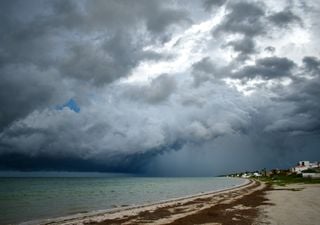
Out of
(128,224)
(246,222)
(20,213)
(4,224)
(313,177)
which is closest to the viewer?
(246,222)

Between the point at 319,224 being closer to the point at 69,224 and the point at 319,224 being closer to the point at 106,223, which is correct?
the point at 106,223

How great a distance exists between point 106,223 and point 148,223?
148 inches

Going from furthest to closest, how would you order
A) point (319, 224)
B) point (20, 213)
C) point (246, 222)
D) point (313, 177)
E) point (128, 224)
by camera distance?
point (313, 177) → point (20, 213) → point (128, 224) → point (246, 222) → point (319, 224)

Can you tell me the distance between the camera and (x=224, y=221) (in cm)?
2470

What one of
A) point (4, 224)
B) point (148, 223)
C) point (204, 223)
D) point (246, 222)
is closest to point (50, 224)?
point (4, 224)

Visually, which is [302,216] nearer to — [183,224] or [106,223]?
[183,224]

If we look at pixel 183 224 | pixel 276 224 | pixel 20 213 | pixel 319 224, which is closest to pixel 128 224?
pixel 183 224

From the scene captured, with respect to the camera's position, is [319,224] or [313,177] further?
[313,177]

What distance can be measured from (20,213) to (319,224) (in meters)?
32.5

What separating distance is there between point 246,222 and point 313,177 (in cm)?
10119

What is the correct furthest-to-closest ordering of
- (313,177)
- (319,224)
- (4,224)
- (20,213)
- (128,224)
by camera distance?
(313,177), (20,213), (4,224), (128,224), (319,224)

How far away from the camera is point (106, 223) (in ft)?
84.7

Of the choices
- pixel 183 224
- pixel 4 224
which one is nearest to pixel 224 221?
pixel 183 224

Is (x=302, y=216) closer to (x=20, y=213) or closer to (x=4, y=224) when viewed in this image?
(x=4, y=224)
